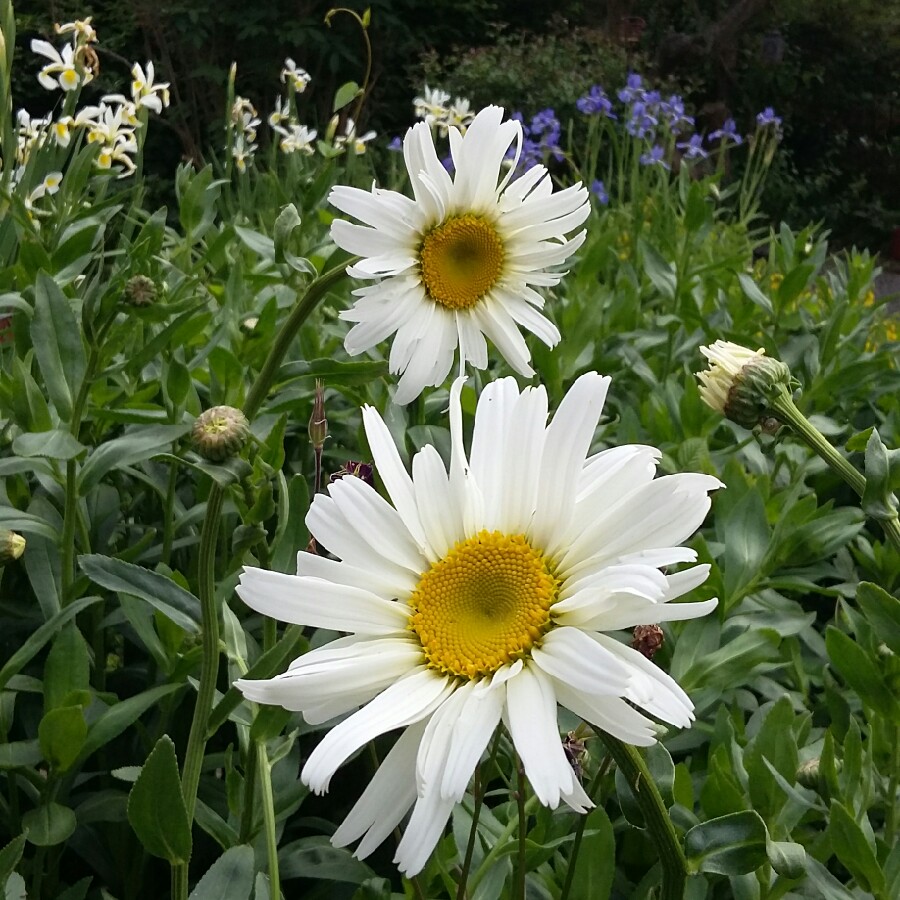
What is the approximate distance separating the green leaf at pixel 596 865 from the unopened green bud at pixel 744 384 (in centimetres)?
28

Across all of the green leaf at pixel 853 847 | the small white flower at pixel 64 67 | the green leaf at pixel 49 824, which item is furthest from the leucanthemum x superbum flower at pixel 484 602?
the small white flower at pixel 64 67

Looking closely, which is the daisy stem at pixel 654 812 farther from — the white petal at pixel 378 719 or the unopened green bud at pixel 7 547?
the unopened green bud at pixel 7 547

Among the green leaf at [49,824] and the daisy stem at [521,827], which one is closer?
the daisy stem at [521,827]

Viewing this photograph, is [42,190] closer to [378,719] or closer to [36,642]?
[36,642]

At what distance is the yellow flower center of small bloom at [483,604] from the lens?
0.46m

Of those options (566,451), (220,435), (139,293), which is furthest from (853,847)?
(139,293)

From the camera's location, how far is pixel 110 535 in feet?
3.10

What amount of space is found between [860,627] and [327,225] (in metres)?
1.18

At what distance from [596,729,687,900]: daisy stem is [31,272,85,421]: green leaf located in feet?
1.93

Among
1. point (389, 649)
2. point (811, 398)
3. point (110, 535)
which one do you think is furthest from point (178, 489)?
point (811, 398)

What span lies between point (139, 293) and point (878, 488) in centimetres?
61

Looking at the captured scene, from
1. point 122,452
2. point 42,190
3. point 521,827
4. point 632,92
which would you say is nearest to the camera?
point 521,827

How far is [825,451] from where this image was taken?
0.59m

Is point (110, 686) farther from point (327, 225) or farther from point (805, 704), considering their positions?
point (327, 225)
